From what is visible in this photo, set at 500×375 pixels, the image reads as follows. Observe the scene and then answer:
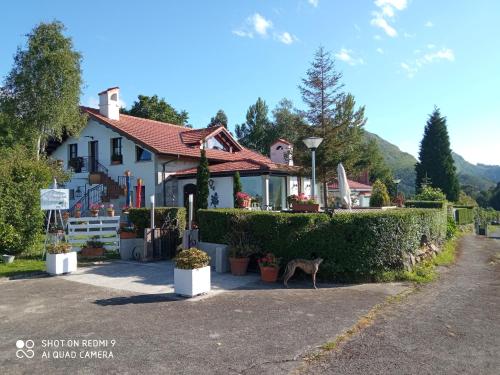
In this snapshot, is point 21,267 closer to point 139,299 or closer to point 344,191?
point 139,299

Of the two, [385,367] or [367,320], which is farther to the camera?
[367,320]

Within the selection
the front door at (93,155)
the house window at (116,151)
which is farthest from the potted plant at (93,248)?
the front door at (93,155)

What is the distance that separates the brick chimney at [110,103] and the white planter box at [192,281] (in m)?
18.4

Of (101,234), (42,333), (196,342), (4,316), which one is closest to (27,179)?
(101,234)

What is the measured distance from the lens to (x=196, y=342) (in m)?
5.14

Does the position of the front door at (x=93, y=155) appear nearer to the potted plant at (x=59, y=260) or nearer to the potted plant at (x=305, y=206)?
the potted plant at (x=59, y=260)

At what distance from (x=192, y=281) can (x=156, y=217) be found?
18.4 ft

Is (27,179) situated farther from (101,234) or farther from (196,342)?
(196,342)

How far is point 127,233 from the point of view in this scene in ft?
40.5

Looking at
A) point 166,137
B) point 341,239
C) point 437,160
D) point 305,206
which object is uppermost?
point 437,160

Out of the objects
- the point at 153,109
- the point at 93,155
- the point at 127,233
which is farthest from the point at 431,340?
the point at 153,109

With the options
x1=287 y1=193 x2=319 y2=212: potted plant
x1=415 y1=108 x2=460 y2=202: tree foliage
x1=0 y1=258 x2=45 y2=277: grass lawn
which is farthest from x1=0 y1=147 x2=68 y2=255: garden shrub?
x1=415 y1=108 x2=460 y2=202: tree foliage

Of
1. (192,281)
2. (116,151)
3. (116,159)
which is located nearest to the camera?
(192,281)

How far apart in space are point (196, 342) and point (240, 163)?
641 inches
